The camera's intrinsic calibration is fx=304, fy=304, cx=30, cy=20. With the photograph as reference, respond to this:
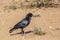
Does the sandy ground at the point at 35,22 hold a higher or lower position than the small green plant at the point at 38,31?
lower

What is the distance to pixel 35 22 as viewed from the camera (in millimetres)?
12508

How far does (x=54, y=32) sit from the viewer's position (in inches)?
431

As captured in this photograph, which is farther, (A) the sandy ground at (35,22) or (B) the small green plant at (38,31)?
(B) the small green plant at (38,31)

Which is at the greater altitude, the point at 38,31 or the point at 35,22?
the point at 38,31

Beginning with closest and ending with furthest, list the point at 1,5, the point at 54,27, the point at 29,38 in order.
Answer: the point at 29,38, the point at 54,27, the point at 1,5

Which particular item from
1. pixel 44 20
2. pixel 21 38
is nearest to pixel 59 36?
pixel 21 38

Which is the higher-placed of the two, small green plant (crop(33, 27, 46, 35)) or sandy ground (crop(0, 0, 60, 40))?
small green plant (crop(33, 27, 46, 35))

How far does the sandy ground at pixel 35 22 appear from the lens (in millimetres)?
10500

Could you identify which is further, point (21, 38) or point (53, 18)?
point (53, 18)

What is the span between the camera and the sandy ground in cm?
1050

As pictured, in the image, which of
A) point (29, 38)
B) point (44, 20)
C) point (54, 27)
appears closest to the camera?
point (29, 38)

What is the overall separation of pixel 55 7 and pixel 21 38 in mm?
5496

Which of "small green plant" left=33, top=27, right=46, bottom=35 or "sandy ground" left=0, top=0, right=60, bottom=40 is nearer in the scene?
"sandy ground" left=0, top=0, right=60, bottom=40

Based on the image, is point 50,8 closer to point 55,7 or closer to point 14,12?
point 55,7
